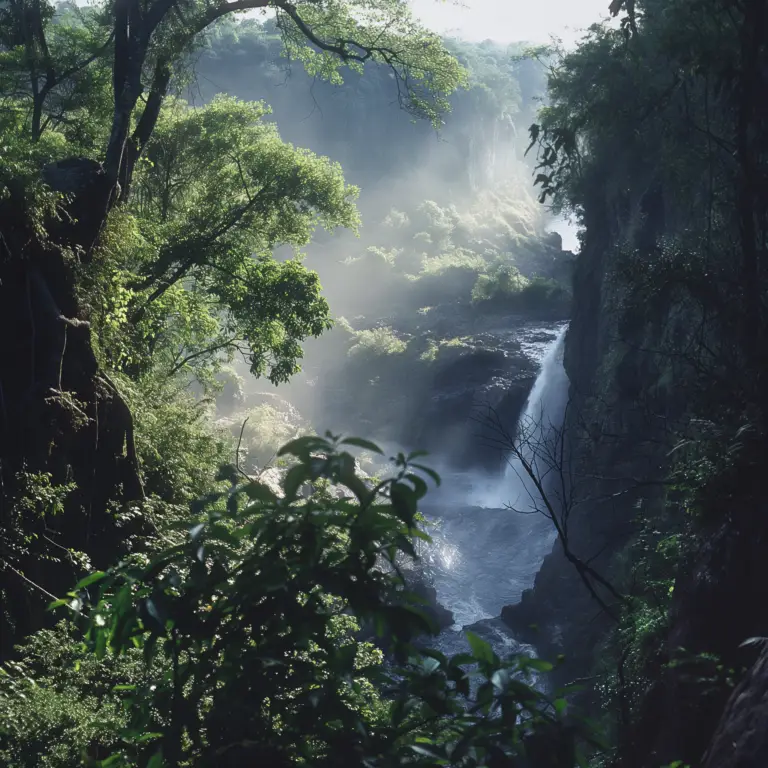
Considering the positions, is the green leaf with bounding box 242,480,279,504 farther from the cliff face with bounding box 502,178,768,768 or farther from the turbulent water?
the turbulent water

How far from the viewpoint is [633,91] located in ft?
51.3

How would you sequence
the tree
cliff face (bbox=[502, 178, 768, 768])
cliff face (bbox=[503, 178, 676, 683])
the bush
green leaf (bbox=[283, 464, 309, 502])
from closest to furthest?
green leaf (bbox=[283, 464, 309, 502]), the bush, cliff face (bbox=[502, 178, 768, 768]), the tree, cliff face (bbox=[503, 178, 676, 683])

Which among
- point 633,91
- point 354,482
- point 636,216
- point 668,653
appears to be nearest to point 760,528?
point 668,653

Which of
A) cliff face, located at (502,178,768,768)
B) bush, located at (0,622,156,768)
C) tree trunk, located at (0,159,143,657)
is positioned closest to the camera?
bush, located at (0,622,156,768)

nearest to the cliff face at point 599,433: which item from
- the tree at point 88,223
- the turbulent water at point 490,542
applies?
the turbulent water at point 490,542

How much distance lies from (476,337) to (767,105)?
32.1 meters

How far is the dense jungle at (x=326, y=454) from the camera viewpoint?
1776 mm

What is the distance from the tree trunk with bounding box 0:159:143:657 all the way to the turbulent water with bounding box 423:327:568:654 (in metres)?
13.8

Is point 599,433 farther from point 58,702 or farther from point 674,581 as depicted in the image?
point 58,702

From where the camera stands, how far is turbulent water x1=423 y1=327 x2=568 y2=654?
2295 centimetres

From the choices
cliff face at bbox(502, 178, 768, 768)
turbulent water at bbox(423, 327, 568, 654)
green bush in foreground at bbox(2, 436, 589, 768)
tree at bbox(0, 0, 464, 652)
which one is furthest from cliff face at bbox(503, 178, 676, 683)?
green bush in foreground at bbox(2, 436, 589, 768)

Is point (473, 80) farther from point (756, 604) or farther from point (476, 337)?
point (756, 604)

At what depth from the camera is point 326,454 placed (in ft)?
5.70

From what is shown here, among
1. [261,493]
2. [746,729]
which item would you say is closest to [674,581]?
[746,729]
